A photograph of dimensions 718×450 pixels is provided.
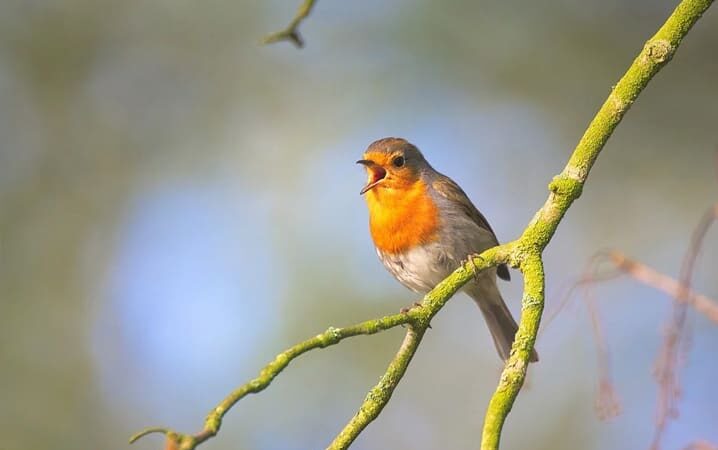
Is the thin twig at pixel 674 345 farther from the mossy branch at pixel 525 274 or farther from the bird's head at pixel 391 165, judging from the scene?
A: the bird's head at pixel 391 165

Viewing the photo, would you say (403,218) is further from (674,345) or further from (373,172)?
(674,345)

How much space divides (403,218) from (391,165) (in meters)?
0.31

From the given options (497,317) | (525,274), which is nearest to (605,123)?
(525,274)

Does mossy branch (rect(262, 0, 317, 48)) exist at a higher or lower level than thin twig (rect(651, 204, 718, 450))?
higher

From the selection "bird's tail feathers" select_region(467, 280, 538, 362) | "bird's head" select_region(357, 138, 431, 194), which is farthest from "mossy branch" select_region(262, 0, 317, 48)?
"bird's tail feathers" select_region(467, 280, 538, 362)

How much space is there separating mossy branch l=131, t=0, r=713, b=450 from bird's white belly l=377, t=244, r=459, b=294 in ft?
6.58

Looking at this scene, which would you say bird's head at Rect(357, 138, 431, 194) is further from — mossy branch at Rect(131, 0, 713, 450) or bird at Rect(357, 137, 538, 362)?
mossy branch at Rect(131, 0, 713, 450)

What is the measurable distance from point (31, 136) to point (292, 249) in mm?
3355

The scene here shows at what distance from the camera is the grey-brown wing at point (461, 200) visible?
4.78 metres

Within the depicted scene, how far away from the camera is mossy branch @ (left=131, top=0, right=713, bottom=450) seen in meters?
2.01

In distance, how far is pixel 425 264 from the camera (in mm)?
4555

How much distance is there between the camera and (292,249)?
344 inches

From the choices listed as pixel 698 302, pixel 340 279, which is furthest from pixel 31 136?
pixel 698 302

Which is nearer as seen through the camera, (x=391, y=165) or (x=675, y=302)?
(x=675, y=302)
